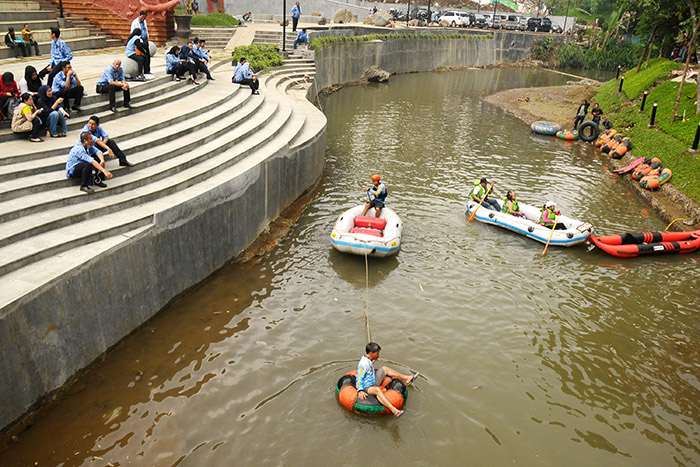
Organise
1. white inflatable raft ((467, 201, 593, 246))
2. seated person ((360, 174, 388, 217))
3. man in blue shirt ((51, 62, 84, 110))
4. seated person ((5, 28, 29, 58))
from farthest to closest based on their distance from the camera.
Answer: seated person ((5, 28, 29, 58)) → seated person ((360, 174, 388, 217)) → white inflatable raft ((467, 201, 593, 246)) → man in blue shirt ((51, 62, 84, 110))

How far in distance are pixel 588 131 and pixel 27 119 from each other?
24092 mm

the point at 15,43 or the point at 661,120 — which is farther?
the point at 661,120

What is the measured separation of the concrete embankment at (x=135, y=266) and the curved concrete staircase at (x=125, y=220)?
0.02m

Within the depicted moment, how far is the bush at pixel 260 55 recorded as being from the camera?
2528 cm

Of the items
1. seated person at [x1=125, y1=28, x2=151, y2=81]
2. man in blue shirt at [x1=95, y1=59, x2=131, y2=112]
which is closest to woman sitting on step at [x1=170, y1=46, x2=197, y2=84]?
seated person at [x1=125, y1=28, x2=151, y2=81]

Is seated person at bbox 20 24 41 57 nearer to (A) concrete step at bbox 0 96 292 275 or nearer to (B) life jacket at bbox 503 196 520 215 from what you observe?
(A) concrete step at bbox 0 96 292 275

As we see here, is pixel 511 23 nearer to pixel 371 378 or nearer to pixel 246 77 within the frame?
pixel 246 77

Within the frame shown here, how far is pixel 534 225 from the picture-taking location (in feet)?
48.5

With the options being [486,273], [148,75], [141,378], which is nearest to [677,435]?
[486,273]

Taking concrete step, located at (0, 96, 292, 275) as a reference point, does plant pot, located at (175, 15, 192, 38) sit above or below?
above

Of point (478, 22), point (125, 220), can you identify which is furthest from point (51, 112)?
point (478, 22)

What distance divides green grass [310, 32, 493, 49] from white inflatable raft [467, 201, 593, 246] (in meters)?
20.5

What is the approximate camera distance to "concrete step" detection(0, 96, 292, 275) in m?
8.48

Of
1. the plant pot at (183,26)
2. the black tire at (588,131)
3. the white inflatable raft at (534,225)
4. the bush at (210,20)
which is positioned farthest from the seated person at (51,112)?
the black tire at (588,131)
